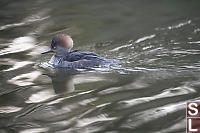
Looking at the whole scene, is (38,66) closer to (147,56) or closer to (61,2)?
(147,56)

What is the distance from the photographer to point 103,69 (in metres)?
8.23

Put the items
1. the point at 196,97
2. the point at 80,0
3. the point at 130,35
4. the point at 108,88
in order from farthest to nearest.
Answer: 1. the point at 80,0
2. the point at 130,35
3. the point at 108,88
4. the point at 196,97

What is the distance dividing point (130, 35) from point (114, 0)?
9.30ft

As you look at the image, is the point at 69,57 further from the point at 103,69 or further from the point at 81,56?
the point at 103,69

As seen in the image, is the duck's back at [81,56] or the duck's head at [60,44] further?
the duck's head at [60,44]

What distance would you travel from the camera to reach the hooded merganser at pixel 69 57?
333 inches

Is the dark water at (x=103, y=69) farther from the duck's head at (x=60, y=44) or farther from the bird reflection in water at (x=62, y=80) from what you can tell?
the duck's head at (x=60, y=44)

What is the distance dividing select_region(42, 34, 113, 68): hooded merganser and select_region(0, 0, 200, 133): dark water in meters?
0.21

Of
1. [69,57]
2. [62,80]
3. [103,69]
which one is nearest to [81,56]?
[69,57]

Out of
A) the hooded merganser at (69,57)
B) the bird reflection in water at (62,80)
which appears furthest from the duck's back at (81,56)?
Answer: the bird reflection in water at (62,80)

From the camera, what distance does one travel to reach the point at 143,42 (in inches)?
379

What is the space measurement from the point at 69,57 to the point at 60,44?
0.46 meters

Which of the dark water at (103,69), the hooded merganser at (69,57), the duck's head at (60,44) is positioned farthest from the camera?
the duck's head at (60,44)

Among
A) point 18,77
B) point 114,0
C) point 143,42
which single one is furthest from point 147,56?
point 114,0
